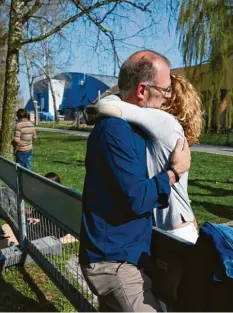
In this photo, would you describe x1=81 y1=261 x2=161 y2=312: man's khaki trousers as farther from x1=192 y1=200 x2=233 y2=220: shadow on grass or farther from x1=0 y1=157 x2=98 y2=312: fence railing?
x1=192 y1=200 x2=233 y2=220: shadow on grass

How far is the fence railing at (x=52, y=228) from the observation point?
2785 mm

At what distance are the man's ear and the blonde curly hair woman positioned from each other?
0.06m

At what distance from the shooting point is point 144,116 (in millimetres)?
1730

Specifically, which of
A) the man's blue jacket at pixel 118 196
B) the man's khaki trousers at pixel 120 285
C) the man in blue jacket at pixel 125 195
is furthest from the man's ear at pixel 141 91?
the man's khaki trousers at pixel 120 285

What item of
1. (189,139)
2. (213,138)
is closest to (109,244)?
(189,139)

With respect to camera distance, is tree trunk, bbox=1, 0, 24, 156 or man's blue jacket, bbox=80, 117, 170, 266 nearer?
man's blue jacket, bbox=80, 117, 170, 266

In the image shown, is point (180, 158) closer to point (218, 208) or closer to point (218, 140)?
point (218, 208)

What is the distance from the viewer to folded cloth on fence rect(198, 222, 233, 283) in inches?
58.4

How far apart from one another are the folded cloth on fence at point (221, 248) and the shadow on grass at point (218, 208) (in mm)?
5225

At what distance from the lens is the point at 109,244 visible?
68.2 inches

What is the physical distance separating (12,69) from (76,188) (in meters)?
3.02

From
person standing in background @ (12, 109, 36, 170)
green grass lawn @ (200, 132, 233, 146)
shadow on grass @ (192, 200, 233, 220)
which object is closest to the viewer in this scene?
shadow on grass @ (192, 200, 233, 220)

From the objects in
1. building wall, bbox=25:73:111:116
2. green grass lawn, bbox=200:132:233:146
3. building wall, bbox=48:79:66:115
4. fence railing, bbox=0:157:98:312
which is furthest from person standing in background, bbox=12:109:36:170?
building wall, bbox=48:79:66:115

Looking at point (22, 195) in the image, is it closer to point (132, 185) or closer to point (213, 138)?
point (132, 185)
